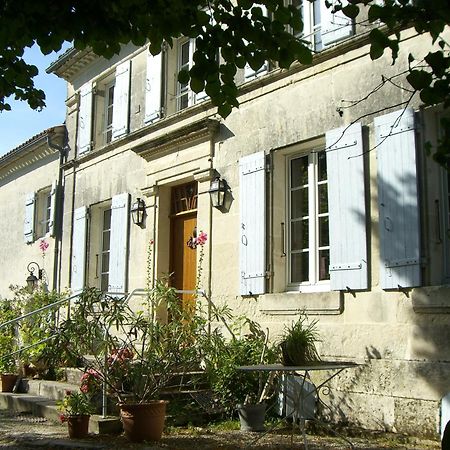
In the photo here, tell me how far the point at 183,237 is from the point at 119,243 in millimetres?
1271

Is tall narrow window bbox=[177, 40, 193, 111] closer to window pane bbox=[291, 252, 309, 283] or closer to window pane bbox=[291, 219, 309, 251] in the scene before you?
window pane bbox=[291, 219, 309, 251]

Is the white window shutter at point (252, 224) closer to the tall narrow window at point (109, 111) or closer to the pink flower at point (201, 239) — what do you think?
the pink flower at point (201, 239)

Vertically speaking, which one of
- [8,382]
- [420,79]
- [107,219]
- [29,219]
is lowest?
[8,382]

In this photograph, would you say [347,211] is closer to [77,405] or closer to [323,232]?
[323,232]

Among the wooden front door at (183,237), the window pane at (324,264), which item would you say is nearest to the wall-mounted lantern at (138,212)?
the wooden front door at (183,237)

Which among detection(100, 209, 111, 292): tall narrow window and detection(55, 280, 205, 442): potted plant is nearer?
detection(55, 280, 205, 442): potted plant

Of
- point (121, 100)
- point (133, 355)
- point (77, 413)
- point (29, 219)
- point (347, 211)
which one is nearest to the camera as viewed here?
point (77, 413)

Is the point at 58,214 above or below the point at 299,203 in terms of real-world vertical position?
above

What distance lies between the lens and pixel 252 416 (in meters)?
6.39

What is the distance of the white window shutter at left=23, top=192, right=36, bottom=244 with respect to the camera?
1289 centimetres

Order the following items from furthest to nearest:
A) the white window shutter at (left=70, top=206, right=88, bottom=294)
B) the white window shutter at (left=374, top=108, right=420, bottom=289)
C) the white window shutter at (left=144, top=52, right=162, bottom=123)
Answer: the white window shutter at (left=70, top=206, right=88, bottom=294)
the white window shutter at (left=144, top=52, right=162, bottom=123)
the white window shutter at (left=374, top=108, right=420, bottom=289)

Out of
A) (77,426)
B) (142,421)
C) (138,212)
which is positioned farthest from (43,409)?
(138,212)

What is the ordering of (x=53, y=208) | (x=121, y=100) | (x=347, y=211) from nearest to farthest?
(x=347, y=211), (x=121, y=100), (x=53, y=208)

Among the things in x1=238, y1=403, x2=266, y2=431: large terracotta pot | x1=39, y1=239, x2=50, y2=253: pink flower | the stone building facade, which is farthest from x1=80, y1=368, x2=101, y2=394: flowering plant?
x1=39, y1=239, x2=50, y2=253: pink flower
